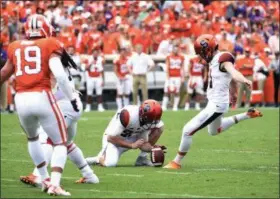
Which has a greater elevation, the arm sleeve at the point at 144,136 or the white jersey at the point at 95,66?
the arm sleeve at the point at 144,136

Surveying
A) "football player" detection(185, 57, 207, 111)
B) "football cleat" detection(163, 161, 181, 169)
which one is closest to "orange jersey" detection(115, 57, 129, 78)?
"football player" detection(185, 57, 207, 111)

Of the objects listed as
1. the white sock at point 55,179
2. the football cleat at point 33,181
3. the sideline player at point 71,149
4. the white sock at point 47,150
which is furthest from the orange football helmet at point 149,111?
the white sock at point 55,179

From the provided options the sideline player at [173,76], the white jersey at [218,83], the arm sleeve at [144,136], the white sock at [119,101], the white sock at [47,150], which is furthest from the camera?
the sideline player at [173,76]

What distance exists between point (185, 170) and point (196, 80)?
44.6ft

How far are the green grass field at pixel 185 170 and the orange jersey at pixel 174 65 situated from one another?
6.18 meters

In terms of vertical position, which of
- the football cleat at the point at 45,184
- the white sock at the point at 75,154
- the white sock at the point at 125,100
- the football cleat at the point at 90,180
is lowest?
the white sock at the point at 125,100

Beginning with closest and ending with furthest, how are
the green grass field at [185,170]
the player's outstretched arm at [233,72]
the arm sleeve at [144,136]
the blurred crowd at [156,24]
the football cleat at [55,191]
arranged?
the football cleat at [55,191]
the green grass field at [185,170]
the player's outstretched arm at [233,72]
the arm sleeve at [144,136]
the blurred crowd at [156,24]

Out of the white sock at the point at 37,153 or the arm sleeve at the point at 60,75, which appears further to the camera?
the white sock at the point at 37,153

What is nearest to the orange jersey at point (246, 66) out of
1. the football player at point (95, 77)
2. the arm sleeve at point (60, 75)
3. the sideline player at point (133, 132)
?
the football player at point (95, 77)

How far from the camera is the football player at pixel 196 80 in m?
24.6

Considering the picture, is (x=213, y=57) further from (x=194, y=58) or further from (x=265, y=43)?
(x=265, y=43)

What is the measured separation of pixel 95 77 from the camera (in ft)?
77.8

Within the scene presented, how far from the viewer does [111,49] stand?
83.3 feet

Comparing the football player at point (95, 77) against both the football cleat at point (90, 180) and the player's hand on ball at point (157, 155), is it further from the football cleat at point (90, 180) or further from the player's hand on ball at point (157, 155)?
the football cleat at point (90, 180)
